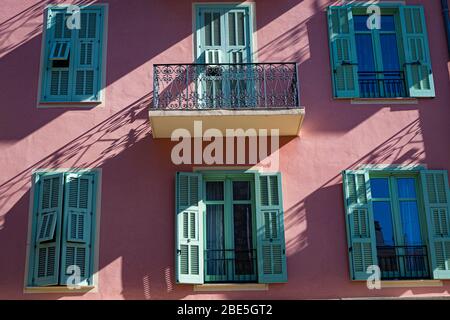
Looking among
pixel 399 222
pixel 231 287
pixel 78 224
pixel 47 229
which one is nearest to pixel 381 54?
pixel 399 222

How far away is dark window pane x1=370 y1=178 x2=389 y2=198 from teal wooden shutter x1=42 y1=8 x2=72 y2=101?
16.2 ft

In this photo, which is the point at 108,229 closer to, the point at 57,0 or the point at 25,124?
the point at 25,124

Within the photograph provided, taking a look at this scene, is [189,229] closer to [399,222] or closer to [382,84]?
[399,222]

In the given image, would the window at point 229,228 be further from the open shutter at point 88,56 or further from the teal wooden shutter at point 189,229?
the open shutter at point 88,56

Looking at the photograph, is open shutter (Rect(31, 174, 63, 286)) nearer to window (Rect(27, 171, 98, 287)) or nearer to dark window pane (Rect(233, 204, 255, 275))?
window (Rect(27, 171, 98, 287))

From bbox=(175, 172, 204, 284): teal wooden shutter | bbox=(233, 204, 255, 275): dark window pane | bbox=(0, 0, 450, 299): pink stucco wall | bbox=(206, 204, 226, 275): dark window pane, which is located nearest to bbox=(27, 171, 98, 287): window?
bbox=(0, 0, 450, 299): pink stucco wall

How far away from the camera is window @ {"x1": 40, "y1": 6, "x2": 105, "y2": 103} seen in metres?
11.4

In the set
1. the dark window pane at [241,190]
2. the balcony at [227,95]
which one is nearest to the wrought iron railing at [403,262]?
the dark window pane at [241,190]

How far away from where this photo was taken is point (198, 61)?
38.4 feet

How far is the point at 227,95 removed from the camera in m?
11.4

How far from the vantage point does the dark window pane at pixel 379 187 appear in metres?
11.0

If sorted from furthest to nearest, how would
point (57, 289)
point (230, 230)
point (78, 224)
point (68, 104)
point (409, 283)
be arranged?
point (68, 104) < point (230, 230) < point (78, 224) < point (409, 283) < point (57, 289)

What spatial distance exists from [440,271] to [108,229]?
192 inches

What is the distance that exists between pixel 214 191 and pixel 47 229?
2.55 m
